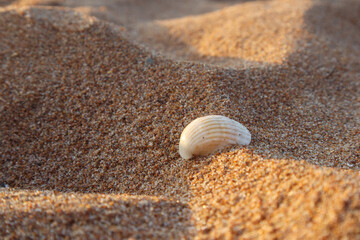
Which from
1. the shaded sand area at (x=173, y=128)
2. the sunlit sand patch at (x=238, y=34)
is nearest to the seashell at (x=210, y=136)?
the shaded sand area at (x=173, y=128)

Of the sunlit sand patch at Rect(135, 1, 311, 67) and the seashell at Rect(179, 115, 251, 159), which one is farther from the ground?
the sunlit sand patch at Rect(135, 1, 311, 67)

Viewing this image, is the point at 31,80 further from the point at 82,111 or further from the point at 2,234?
the point at 2,234

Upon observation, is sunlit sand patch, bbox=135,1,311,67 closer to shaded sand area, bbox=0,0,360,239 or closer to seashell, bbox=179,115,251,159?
shaded sand area, bbox=0,0,360,239

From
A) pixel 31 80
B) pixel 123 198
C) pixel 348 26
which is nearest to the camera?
A: pixel 123 198

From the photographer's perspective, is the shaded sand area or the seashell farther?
the seashell

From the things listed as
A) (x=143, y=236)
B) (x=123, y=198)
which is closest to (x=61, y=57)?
(x=123, y=198)

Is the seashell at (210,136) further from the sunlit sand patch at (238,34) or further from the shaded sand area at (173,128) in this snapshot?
the sunlit sand patch at (238,34)

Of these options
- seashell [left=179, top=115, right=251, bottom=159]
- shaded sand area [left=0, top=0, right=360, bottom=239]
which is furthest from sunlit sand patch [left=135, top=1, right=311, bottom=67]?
seashell [left=179, top=115, right=251, bottom=159]
